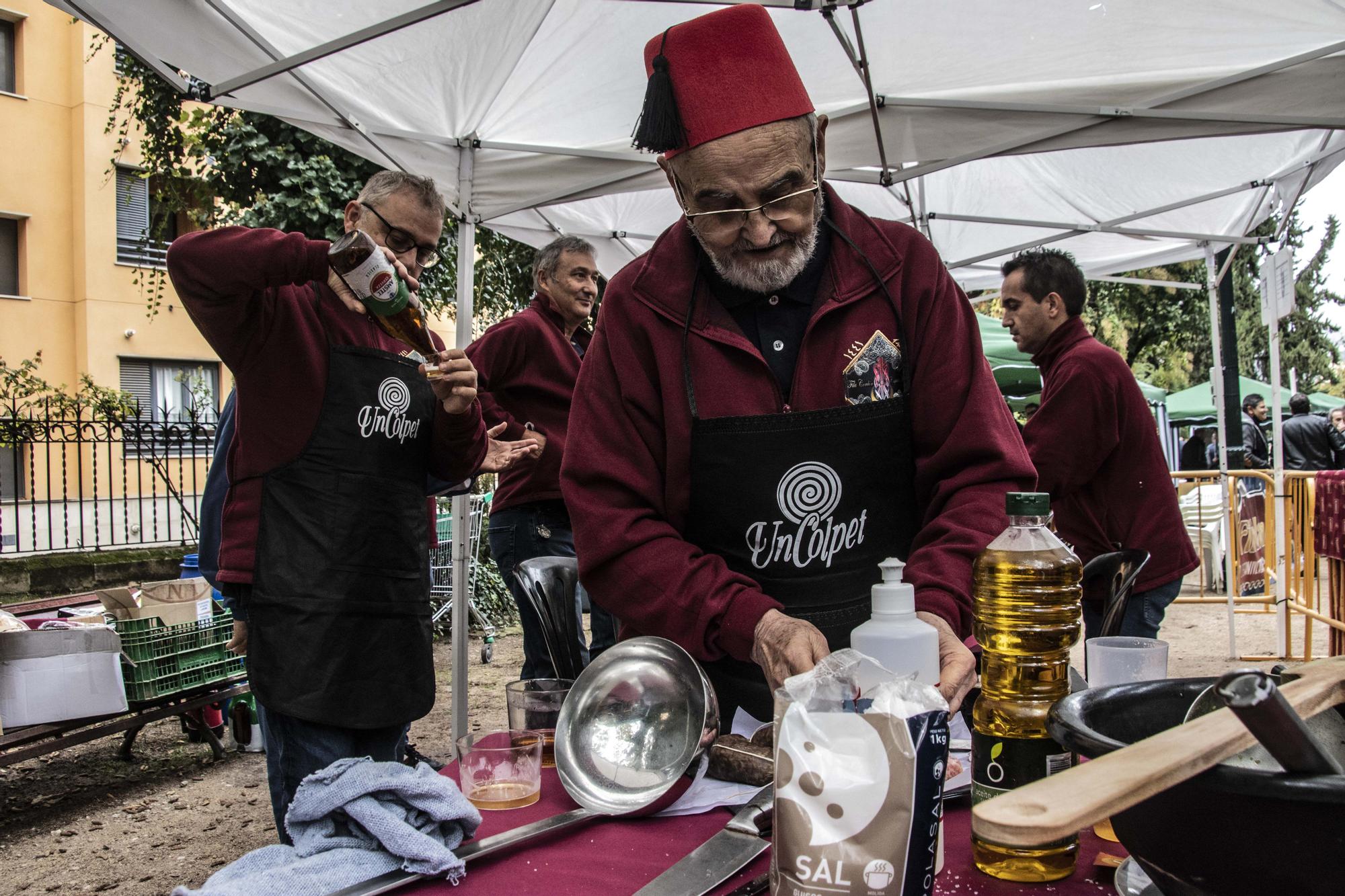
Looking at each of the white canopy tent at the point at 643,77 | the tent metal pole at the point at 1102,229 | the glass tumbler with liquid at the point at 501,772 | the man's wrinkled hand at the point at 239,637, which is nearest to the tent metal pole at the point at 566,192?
the white canopy tent at the point at 643,77

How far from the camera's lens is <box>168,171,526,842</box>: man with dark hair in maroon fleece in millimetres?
2473

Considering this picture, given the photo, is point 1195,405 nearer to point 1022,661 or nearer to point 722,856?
point 1022,661

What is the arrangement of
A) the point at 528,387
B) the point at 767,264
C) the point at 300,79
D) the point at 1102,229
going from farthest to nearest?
1. the point at 1102,229
2. the point at 528,387
3. the point at 300,79
4. the point at 767,264

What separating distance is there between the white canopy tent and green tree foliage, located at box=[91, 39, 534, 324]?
13.3ft

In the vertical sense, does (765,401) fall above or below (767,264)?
below

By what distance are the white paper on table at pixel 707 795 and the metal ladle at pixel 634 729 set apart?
1cm

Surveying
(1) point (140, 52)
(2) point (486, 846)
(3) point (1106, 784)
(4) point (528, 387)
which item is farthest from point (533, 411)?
(3) point (1106, 784)

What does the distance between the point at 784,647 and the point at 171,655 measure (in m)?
4.43

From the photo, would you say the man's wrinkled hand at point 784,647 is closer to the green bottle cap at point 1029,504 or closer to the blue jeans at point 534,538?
the green bottle cap at point 1029,504

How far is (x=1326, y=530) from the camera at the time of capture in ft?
19.3

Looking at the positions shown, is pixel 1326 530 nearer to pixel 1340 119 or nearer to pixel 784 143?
pixel 1340 119

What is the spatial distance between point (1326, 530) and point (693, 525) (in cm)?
573

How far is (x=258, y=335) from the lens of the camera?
2537 mm

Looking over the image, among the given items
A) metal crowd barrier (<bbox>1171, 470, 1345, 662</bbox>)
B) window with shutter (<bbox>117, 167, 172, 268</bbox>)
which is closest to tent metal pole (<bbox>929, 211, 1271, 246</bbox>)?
metal crowd barrier (<bbox>1171, 470, 1345, 662</bbox>)
